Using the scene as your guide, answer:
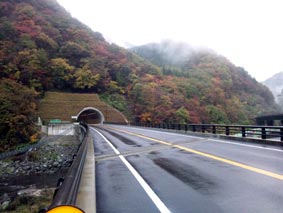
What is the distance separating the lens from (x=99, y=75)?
107500 mm

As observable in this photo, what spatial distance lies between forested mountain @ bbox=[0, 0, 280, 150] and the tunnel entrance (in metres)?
7.09

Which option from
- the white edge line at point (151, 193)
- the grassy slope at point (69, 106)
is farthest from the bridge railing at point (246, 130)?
the grassy slope at point (69, 106)

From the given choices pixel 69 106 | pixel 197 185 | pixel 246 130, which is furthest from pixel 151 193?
pixel 69 106

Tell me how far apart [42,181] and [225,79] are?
5132 inches

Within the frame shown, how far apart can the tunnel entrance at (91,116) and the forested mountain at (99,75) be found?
7094mm

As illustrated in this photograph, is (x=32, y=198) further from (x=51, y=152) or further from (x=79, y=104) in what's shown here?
(x=79, y=104)

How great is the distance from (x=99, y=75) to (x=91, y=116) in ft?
49.1

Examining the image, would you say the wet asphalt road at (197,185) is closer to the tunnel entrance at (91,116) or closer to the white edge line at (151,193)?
the white edge line at (151,193)

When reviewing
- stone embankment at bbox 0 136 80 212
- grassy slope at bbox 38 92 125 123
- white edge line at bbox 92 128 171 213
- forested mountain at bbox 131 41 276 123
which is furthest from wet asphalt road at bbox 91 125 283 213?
grassy slope at bbox 38 92 125 123

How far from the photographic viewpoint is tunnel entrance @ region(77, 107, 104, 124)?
9300 centimetres

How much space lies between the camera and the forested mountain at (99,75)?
9150 centimetres

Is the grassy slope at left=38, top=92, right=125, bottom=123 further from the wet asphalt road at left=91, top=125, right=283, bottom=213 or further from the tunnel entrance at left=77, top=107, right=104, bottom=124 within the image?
the wet asphalt road at left=91, top=125, right=283, bottom=213

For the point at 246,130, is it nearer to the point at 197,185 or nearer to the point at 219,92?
the point at 197,185

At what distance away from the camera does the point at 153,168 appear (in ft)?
35.1
